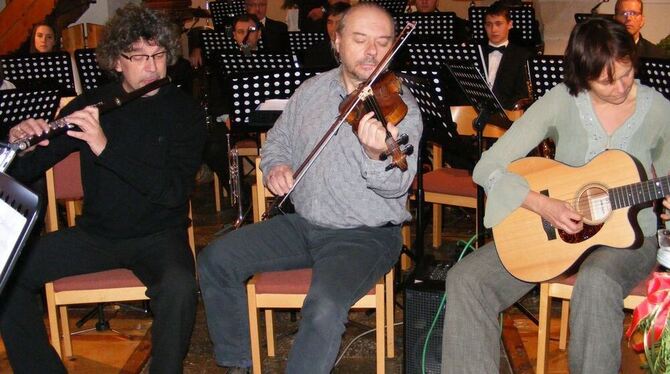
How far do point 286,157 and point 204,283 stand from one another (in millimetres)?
529

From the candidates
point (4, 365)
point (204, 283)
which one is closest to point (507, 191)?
point (204, 283)

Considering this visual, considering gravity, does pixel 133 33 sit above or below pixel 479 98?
above

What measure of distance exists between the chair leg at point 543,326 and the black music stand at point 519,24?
14.4 ft

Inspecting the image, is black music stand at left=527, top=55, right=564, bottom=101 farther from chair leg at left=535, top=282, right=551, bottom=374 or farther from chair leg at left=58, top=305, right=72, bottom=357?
chair leg at left=58, top=305, right=72, bottom=357

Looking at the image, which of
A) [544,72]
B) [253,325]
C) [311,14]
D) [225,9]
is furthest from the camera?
[225,9]

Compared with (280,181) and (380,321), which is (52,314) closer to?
(280,181)

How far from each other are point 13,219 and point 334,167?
161 cm

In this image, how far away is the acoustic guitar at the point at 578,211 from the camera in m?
2.48

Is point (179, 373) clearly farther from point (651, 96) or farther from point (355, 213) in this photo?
point (651, 96)

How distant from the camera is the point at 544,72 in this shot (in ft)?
12.2

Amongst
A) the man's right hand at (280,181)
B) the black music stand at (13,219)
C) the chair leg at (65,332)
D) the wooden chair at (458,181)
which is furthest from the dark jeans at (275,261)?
the black music stand at (13,219)

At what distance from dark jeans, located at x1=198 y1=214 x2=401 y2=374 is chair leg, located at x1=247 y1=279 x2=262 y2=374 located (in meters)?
0.04

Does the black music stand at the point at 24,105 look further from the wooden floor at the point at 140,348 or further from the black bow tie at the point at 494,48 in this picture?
the black bow tie at the point at 494,48

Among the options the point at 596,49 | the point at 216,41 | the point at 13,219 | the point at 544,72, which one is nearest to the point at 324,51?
the point at 216,41
